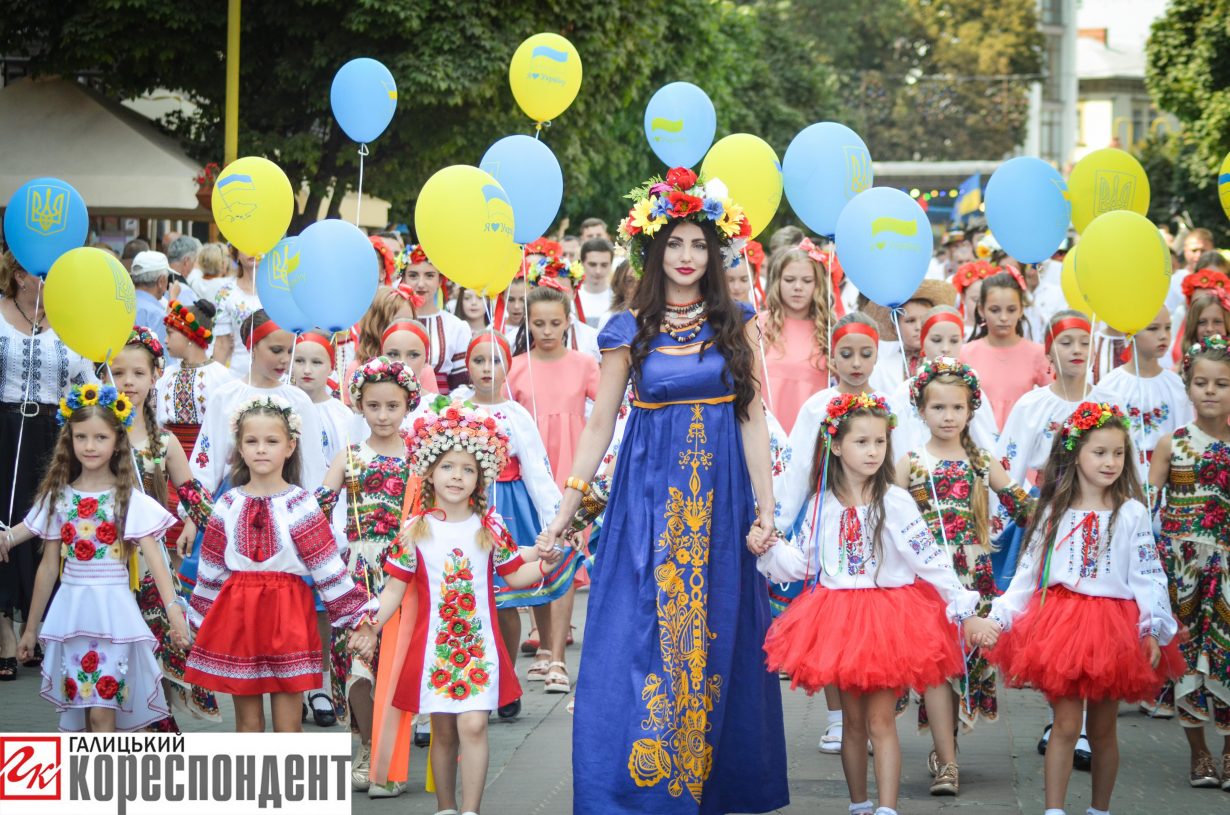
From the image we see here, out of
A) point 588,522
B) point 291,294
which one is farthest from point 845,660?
point 291,294

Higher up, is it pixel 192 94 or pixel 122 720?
pixel 192 94

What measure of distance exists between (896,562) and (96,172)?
13.4 metres

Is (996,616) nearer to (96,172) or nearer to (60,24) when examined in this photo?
(96,172)

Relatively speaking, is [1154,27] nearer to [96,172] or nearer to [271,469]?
[96,172]

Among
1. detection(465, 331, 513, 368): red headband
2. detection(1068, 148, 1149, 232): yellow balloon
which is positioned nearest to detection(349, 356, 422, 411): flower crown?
detection(465, 331, 513, 368): red headband

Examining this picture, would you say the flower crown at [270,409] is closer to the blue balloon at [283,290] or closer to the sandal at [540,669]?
→ the blue balloon at [283,290]

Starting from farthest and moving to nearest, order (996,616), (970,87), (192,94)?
1. (970,87)
2. (192,94)
3. (996,616)

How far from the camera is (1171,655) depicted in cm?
664

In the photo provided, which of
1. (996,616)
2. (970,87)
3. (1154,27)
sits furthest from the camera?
(970,87)

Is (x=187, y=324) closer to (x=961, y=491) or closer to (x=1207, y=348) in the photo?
(x=961, y=491)

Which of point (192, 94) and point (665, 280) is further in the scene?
point (192, 94)

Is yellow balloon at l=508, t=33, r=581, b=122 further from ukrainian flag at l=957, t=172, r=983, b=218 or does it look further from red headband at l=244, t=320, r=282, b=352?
ukrainian flag at l=957, t=172, r=983, b=218

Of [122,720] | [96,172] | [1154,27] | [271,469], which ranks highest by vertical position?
[1154,27]

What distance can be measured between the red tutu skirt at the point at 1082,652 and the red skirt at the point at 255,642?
9.25ft
